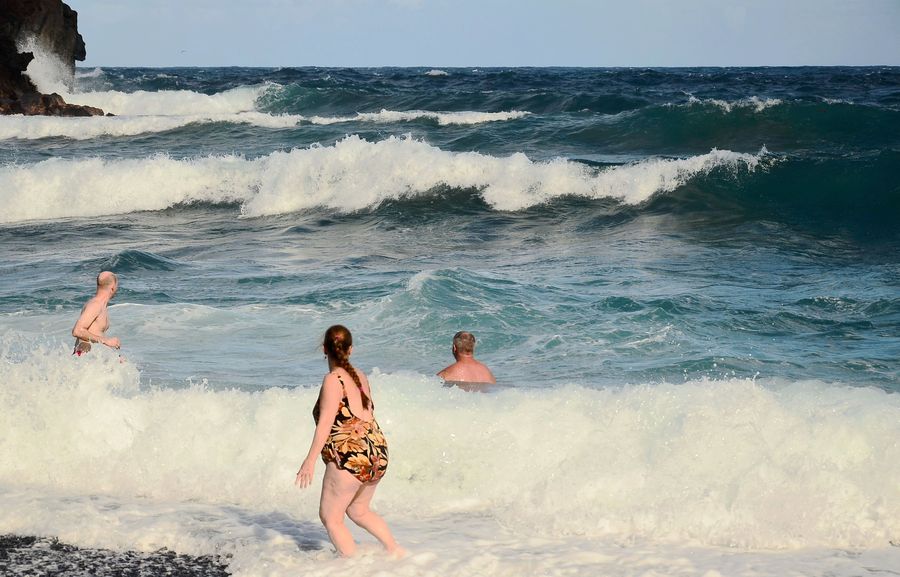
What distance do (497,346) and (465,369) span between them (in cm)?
181

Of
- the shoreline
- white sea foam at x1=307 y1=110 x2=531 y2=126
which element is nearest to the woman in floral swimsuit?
the shoreline

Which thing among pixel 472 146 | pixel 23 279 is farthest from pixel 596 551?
pixel 472 146

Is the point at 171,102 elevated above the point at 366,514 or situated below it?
above

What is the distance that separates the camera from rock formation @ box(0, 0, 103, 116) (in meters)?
35.9

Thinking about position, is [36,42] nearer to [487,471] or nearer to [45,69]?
[45,69]

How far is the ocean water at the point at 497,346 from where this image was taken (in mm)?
6062

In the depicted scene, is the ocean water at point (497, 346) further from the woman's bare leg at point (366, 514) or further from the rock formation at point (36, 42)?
the rock formation at point (36, 42)

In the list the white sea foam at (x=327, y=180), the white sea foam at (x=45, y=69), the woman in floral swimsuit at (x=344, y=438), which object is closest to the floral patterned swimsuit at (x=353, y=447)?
the woman in floral swimsuit at (x=344, y=438)

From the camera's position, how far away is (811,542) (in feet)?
19.2

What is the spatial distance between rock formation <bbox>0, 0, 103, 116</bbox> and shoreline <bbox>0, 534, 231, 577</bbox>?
32.8 meters

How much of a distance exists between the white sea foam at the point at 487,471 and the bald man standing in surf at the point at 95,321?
0.64 m

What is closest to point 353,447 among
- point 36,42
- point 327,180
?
point 327,180

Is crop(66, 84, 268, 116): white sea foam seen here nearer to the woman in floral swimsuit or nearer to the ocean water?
the ocean water

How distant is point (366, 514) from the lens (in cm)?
526
